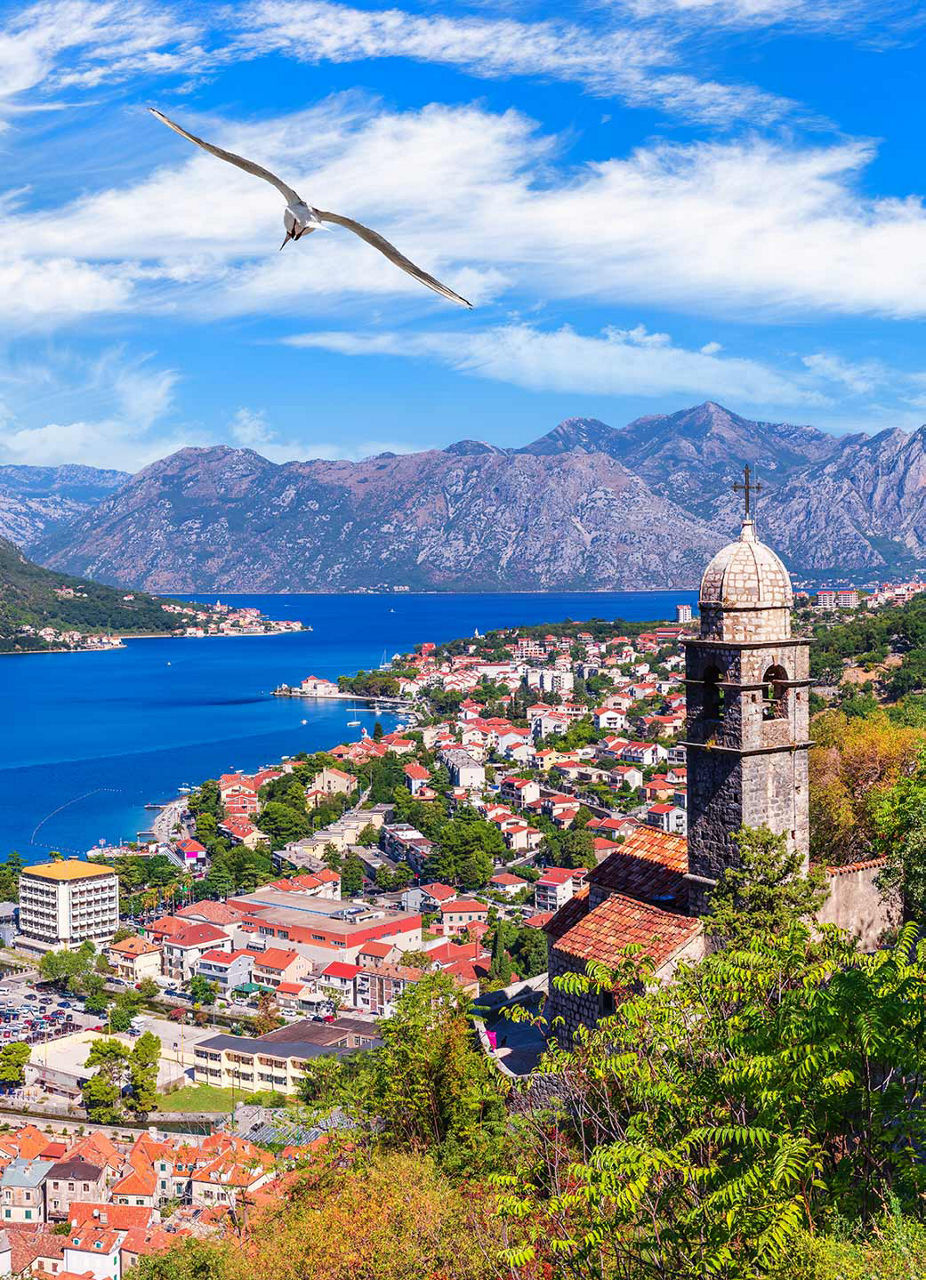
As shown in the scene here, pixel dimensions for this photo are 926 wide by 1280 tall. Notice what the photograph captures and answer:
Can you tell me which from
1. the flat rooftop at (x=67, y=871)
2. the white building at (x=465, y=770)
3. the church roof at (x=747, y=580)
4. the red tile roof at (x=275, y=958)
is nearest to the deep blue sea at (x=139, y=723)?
the flat rooftop at (x=67, y=871)

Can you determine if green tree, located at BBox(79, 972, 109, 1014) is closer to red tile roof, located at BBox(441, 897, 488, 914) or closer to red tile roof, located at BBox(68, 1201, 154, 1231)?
red tile roof, located at BBox(441, 897, 488, 914)

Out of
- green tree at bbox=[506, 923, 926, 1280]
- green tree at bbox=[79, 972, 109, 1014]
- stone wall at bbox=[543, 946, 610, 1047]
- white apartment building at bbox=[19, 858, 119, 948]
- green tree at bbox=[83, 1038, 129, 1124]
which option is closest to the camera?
green tree at bbox=[506, 923, 926, 1280]

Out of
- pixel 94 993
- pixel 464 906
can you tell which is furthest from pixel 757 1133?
pixel 464 906

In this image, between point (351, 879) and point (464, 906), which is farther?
point (351, 879)

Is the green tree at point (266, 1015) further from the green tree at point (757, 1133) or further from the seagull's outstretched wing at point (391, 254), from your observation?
the seagull's outstretched wing at point (391, 254)

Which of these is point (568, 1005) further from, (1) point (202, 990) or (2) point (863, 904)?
(1) point (202, 990)

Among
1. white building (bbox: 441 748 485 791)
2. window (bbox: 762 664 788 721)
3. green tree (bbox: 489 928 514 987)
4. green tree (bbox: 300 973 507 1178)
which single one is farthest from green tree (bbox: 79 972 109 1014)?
window (bbox: 762 664 788 721)
